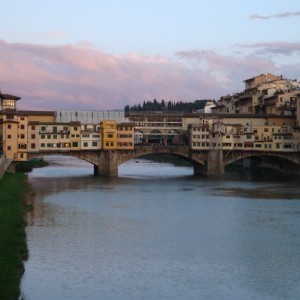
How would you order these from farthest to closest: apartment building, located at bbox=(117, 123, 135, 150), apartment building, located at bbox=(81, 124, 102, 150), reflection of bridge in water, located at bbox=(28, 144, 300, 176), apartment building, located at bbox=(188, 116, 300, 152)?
apartment building, located at bbox=(188, 116, 300, 152)
apartment building, located at bbox=(117, 123, 135, 150)
apartment building, located at bbox=(81, 124, 102, 150)
reflection of bridge in water, located at bbox=(28, 144, 300, 176)

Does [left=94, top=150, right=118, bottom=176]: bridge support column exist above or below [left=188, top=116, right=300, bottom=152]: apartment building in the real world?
below

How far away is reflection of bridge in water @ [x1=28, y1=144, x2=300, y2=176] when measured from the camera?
51278mm

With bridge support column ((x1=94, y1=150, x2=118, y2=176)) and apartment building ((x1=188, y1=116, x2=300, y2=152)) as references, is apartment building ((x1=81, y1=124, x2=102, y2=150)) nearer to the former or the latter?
bridge support column ((x1=94, y1=150, x2=118, y2=176))

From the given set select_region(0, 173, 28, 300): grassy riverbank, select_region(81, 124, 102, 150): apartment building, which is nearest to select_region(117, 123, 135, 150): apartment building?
select_region(81, 124, 102, 150): apartment building

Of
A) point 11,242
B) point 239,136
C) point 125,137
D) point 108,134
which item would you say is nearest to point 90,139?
point 108,134

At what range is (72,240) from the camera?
2202 centimetres

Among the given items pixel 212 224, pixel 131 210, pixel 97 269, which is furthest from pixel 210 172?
pixel 97 269

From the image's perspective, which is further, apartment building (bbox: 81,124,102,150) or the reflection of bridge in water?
apartment building (bbox: 81,124,102,150)

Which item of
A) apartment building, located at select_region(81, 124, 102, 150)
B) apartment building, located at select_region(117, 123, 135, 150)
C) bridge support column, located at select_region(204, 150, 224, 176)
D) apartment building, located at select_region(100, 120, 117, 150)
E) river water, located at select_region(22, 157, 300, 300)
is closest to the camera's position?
river water, located at select_region(22, 157, 300, 300)

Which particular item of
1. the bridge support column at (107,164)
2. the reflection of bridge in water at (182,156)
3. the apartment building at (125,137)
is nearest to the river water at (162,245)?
the bridge support column at (107,164)

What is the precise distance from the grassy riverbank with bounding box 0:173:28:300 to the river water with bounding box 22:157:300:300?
0.36m

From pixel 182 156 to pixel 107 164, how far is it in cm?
640

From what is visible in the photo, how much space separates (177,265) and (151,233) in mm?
5240

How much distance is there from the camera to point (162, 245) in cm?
2144
